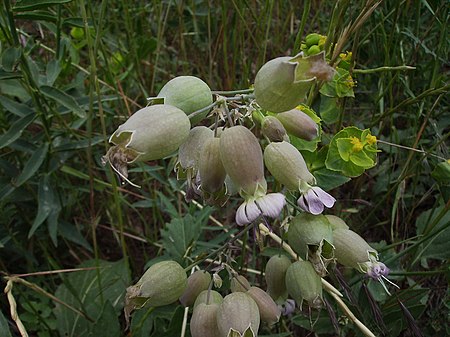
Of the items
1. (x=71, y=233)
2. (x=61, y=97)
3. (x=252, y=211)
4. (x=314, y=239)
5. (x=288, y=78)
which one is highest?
(x=288, y=78)

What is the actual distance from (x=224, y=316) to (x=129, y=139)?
1.43ft

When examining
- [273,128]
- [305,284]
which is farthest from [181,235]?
[273,128]

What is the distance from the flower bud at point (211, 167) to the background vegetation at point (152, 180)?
49 cm

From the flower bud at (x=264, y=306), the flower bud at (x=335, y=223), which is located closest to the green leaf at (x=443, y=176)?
the flower bud at (x=335, y=223)

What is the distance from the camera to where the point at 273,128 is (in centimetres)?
123

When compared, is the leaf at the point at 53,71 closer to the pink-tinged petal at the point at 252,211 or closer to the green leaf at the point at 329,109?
the green leaf at the point at 329,109

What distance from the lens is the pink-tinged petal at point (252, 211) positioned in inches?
44.8

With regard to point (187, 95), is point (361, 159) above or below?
below

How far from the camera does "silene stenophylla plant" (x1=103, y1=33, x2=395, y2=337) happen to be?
1.14 meters

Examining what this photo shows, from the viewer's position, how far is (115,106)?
2.60 m

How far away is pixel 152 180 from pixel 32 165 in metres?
0.67

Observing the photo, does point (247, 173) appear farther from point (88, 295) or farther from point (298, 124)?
point (88, 295)

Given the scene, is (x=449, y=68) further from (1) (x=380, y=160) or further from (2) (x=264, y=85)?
(2) (x=264, y=85)

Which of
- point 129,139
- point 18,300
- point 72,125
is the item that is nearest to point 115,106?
point 72,125
